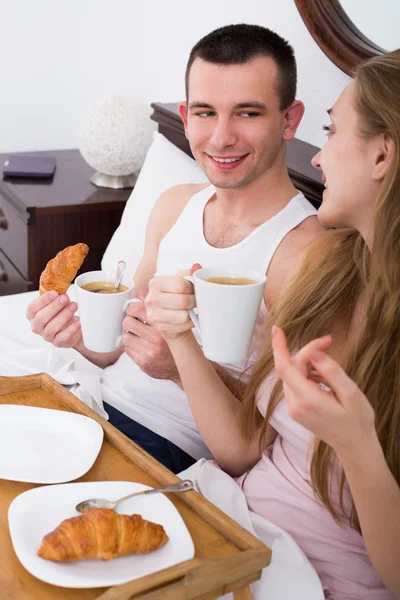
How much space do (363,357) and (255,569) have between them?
1.23 feet

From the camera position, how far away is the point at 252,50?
1.56m

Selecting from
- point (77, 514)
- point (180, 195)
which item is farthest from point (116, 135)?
point (77, 514)

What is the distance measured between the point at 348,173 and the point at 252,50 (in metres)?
0.53

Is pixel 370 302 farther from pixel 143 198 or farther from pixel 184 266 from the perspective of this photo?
pixel 143 198

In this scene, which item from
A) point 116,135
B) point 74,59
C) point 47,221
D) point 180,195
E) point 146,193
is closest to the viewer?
point 180,195

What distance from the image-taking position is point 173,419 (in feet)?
5.32

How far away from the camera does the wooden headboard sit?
5.85ft

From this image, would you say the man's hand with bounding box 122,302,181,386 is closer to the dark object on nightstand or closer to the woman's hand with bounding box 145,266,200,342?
the woman's hand with bounding box 145,266,200,342

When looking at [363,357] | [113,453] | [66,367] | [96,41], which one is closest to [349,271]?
[363,357]

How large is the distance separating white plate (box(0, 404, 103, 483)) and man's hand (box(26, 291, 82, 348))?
257mm

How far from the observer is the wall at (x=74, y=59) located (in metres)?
2.90

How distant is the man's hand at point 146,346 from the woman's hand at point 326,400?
1.78ft

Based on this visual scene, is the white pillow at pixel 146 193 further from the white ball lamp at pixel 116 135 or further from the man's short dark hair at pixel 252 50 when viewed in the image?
the man's short dark hair at pixel 252 50

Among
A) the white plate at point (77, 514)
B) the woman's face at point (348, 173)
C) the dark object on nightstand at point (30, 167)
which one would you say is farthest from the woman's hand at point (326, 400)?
the dark object on nightstand at point (30, 167)
